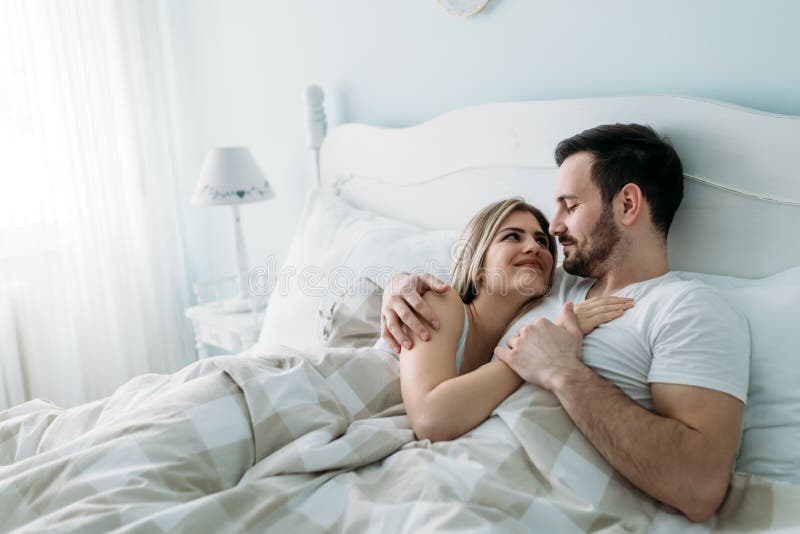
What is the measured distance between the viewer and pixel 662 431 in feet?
3.45

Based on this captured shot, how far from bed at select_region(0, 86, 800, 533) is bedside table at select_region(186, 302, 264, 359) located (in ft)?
2.28

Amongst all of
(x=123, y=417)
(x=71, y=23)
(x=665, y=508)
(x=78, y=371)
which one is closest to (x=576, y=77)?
(x=665, y=508)

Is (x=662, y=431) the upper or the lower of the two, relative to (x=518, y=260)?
lower

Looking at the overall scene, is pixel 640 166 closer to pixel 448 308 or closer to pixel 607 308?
pixel 607 308

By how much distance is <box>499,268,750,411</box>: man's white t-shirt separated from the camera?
1114 mm

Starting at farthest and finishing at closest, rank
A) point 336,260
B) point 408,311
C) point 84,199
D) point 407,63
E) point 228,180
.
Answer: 1. point 84,199
2. point 228,180
3. point 407,63
4. point 336,260
5. point 408,311

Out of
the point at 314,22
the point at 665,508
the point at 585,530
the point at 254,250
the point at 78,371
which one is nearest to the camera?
the point at 585,530

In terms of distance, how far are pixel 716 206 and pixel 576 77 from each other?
49cm

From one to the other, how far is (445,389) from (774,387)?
567 mm

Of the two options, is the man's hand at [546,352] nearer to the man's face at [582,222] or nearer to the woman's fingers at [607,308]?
the woman's fingers at [607,308]

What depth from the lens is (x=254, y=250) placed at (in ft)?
9.55

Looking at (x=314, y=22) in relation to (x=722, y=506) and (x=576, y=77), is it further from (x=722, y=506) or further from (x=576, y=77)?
(x=722, y=506)

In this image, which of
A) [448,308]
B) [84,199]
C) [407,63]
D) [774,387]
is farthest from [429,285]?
[84,199]

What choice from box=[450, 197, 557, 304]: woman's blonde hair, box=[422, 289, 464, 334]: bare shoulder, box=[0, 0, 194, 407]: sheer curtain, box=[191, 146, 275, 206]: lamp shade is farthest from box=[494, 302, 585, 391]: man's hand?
box=[0, 0, 194, 407]: sheer curtain
